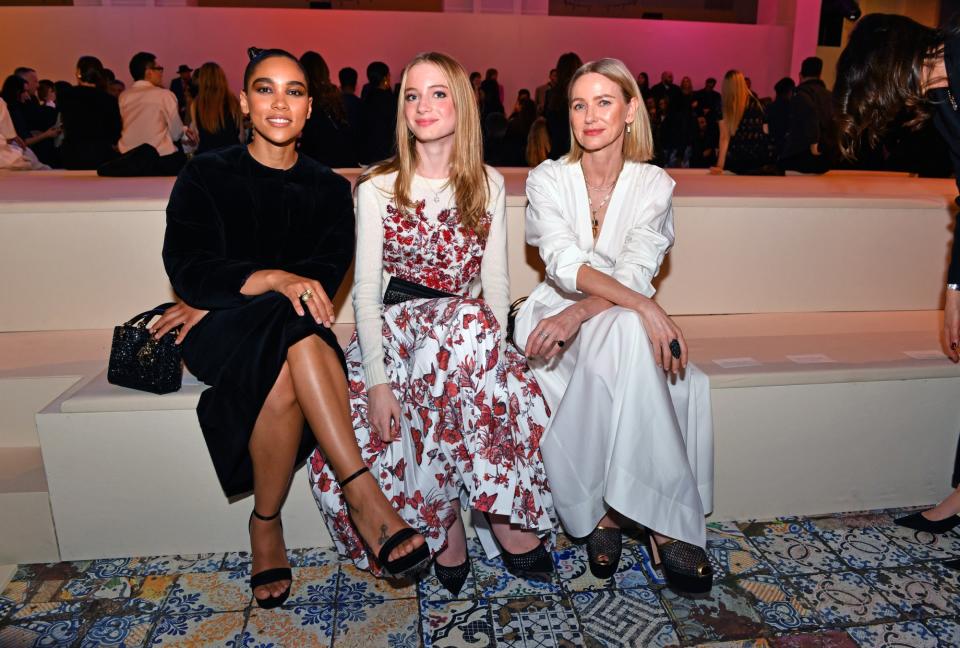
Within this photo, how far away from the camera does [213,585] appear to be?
2055 millimetres

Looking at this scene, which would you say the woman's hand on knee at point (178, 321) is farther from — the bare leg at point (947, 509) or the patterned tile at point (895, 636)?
the bare leg at point (947, 509)

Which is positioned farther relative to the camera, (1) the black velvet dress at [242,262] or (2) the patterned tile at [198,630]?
(1) the black velvet dress at [242,262]

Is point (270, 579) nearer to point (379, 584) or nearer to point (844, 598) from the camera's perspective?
point (379, 584)

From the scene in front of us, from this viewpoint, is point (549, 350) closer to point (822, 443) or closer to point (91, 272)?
point (822, 443)

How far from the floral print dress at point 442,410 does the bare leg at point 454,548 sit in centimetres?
2

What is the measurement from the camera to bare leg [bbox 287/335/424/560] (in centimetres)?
186

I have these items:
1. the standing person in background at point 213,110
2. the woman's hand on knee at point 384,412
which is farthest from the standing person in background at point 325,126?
the woman's hand on knee at point 384,412

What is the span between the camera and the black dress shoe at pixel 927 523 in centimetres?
232

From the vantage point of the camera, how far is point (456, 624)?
6.20 feet

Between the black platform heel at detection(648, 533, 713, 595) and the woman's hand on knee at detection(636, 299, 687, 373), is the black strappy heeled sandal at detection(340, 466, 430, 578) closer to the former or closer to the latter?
the black platform heel at detection(648, 533, 713, 595)

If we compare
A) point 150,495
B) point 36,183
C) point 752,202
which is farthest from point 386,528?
point 36,183

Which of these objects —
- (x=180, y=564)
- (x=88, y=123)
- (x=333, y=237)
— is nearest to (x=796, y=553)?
(x=333, y=237)

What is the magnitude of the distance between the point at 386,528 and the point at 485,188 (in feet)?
3.32

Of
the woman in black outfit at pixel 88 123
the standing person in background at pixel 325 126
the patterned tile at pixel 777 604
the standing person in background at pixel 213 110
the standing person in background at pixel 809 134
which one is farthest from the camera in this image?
the woman in black outfit at pixel 88 123
